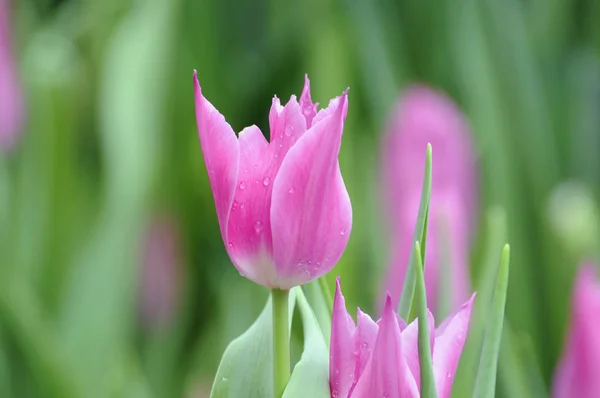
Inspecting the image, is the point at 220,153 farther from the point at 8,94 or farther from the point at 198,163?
the point at 198,163

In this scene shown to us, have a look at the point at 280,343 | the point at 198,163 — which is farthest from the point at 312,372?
the point at 198,163

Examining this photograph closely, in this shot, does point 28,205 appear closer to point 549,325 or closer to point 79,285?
point 79,285

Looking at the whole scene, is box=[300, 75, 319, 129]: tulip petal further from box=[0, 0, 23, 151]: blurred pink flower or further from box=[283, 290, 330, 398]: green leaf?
box=[0, 0, 23, 151]: blurred pink flower

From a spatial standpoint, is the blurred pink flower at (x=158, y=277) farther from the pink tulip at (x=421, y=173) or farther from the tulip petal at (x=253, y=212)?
the tulip petal at (x=253, y=212)

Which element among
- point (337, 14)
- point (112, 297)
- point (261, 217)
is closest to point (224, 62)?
point (337, 14)

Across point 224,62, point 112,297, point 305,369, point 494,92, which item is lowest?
point 305,369
